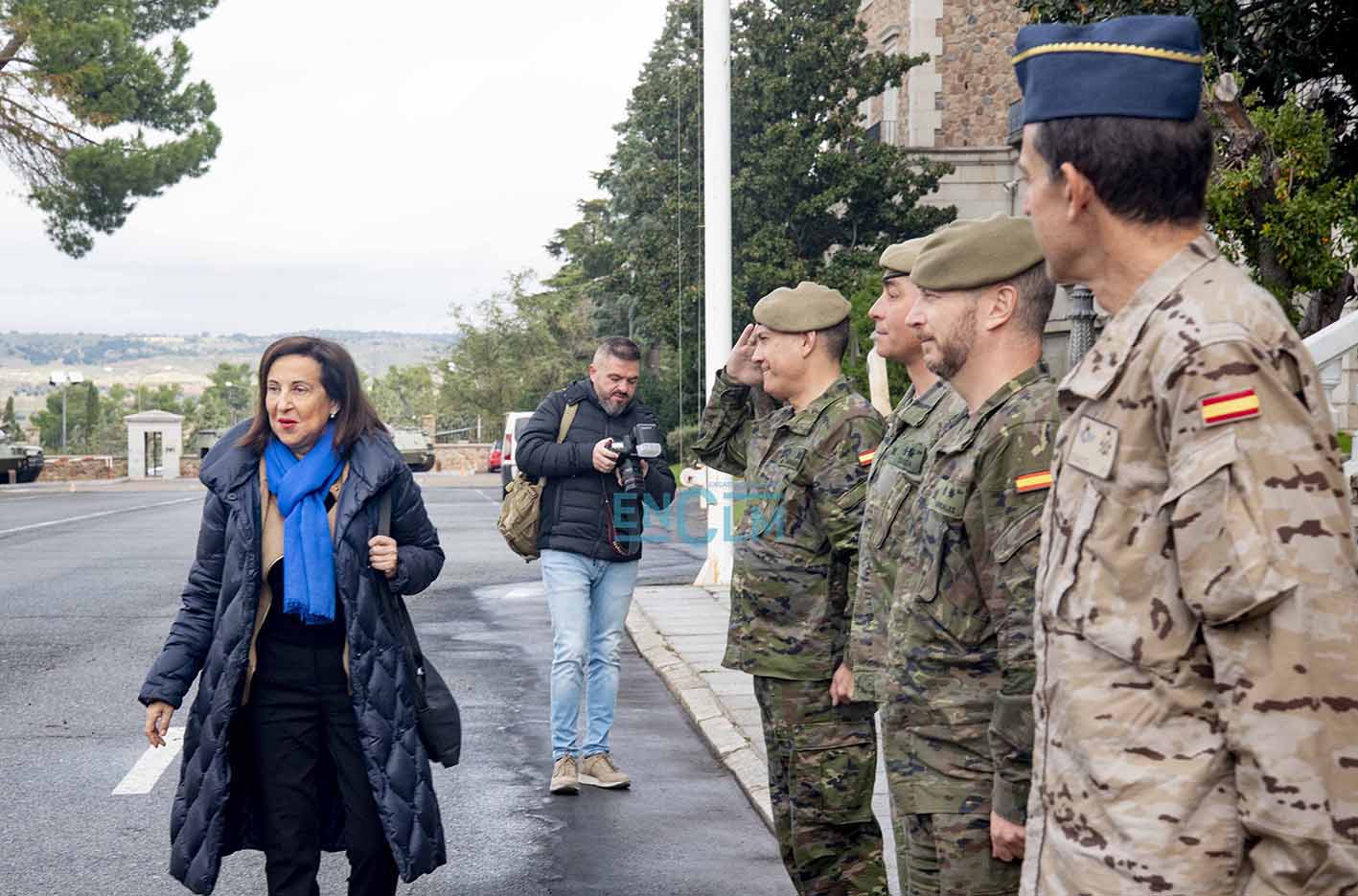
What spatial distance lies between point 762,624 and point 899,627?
61.1 inches

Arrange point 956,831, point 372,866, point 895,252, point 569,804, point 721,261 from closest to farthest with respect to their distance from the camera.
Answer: point 956,831 < point 895,252 < point 372,866 < point 569,804 < point 721,261

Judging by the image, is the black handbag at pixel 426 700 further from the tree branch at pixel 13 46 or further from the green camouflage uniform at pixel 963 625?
the tree branch at pixel 13 46

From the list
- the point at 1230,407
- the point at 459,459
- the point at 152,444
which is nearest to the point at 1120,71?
the point at 1230,407

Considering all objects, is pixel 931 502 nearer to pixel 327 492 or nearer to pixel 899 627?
pixel 899 627

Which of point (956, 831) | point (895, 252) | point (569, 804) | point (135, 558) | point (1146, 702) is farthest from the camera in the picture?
point (135, 558)

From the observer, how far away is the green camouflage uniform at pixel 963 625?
312cm

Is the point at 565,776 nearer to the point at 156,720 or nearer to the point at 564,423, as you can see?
the point at 564,423

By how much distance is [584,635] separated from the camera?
7.37 m

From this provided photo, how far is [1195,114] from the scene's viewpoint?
2.16m

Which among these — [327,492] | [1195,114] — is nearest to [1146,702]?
[1195,114]

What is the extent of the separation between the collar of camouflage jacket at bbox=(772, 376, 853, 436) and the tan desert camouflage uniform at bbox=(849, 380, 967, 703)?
78 cm

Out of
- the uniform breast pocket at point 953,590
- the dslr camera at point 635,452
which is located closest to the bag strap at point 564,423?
the dslr camera at point 635,452

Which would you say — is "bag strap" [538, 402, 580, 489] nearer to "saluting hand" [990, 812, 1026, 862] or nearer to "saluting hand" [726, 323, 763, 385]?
"saluting hand" [726, 323, 763, 385]

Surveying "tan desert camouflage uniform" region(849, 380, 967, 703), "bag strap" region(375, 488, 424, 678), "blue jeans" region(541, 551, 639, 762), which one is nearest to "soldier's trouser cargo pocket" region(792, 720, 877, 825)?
"tan desert camouflage uniform" region(849, 380, 967, 703)
